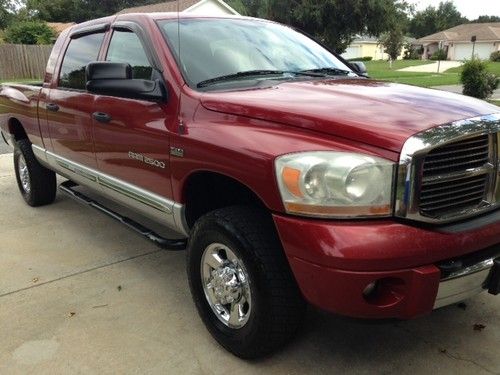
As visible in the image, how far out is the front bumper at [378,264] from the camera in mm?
2170

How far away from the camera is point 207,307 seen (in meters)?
3.02

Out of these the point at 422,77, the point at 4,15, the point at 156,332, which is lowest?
the point at 422,77

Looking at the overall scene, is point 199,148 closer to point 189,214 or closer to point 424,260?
point 189,214

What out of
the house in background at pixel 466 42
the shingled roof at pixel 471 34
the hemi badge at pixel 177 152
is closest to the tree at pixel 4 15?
the hemi badge at pixel 177 152

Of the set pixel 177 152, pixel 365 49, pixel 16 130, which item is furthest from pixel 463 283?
pixel 365 49

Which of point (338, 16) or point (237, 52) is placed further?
point (338, 16)

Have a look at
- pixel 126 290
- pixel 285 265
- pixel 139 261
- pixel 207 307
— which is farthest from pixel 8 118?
pixel 285 265

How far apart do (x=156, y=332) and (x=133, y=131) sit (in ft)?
4.20

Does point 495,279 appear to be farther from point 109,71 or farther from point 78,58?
point 78,58

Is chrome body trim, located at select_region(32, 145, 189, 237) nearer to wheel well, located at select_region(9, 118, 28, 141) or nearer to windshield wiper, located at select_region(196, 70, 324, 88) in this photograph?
windshield wiper, located at select_region(196, 70, 324, 88)

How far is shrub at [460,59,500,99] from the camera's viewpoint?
58.2 ft

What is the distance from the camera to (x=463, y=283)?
237cm

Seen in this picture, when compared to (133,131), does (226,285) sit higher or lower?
lower

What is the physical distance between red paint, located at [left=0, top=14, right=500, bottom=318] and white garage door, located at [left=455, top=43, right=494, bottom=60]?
79814 millimetres
